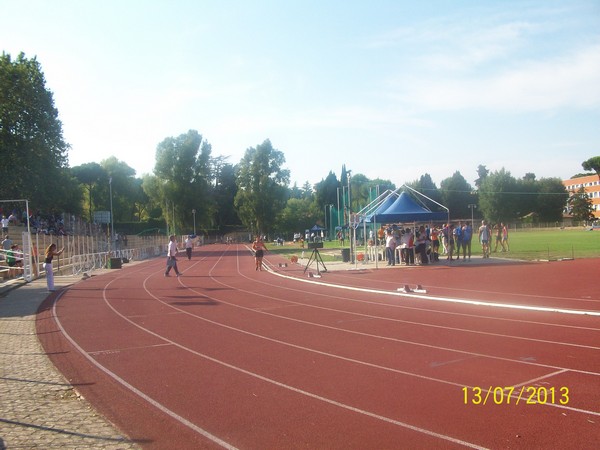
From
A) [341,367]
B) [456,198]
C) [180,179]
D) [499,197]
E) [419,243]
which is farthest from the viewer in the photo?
[456,198]

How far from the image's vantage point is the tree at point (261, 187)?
8388 cm

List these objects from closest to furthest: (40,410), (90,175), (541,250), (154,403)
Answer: (40,410), (154,403), (541,250), (90,175)

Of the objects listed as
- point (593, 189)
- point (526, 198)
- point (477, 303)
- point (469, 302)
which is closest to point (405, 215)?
point (469, 302)

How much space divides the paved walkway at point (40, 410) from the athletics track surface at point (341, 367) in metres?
0.24

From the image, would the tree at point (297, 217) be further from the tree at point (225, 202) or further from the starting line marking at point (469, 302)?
the starting line marking at point (469, 302)

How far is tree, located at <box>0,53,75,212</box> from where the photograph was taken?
133 feet

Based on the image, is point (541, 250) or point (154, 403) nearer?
point (154, 403)

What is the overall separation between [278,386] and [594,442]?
346cm

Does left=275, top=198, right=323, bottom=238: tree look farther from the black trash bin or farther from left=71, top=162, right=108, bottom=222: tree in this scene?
the black trash bin

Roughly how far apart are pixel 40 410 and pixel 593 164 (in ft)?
391

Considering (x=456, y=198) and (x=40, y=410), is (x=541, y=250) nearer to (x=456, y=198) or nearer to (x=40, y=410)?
(x=40, y=410)

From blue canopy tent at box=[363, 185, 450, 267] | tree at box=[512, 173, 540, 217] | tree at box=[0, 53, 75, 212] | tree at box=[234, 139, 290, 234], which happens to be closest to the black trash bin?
blue canopy tent at box=[363, 185, 450, 267]

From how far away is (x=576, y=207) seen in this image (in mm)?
106312

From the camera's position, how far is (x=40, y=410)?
5.88m
